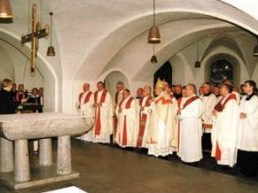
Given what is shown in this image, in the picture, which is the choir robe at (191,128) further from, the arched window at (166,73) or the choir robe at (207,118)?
the arched window at (166,73)

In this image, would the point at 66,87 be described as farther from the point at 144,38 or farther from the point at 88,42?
the point at 144,38

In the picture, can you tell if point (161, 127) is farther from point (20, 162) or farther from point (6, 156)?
point (20, 162)

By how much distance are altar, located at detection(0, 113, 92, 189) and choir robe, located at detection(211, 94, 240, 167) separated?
2.74m

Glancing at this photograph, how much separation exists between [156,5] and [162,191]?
457 centimetres

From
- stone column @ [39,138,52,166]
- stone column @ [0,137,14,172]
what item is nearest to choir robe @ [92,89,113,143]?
stone column @ [39,138,52,166]

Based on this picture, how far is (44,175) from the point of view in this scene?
6.11 metres

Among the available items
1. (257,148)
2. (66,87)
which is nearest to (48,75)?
(66,87)

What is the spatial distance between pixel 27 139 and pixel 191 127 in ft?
12.0

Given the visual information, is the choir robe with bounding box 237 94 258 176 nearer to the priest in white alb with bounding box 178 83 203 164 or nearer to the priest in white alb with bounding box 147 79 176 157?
the priest in white alb with bounding box 178 83 203 164

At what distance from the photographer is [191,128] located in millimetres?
7953

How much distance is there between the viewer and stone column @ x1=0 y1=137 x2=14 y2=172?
6.33 m

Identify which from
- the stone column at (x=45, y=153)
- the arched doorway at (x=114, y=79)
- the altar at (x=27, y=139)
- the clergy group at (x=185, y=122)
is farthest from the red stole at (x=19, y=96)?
the altar at (x=27, y=139)

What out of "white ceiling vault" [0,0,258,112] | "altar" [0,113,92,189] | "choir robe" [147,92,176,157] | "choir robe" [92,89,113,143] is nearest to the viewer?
"altar" [0,113,92,189]

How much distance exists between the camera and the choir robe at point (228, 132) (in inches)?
285
